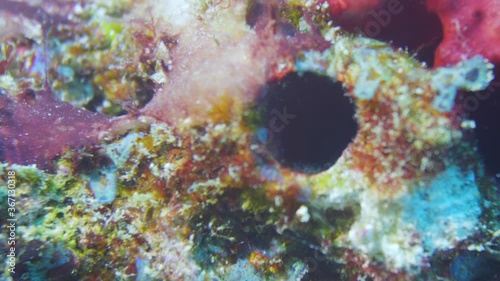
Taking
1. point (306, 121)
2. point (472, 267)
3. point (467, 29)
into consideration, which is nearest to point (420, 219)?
point (472, 267)

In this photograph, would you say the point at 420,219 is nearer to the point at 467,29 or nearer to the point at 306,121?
the point at 306,121

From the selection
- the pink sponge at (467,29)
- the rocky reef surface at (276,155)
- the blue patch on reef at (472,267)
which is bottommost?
the blue patch on reef at (472,267)

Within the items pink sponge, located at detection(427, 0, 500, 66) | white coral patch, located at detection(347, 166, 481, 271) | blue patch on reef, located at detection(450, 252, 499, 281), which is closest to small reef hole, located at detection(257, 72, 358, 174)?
white coral patch, located at detection(347, 166, 481, 271)

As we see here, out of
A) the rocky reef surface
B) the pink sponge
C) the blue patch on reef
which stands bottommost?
the blue patch on reef

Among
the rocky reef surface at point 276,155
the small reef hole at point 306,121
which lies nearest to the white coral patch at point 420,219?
the rocky reef surface at point 276,155

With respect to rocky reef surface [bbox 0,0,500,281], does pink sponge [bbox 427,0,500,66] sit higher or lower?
higher

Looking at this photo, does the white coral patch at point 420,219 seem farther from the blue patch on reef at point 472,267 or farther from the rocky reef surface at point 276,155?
the blue patch on reef at point 472,267

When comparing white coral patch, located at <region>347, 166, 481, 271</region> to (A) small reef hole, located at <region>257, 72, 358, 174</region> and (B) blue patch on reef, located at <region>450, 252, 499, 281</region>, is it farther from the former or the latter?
(A) small reef hole, located at <region>257, 72, 358, 174</region>

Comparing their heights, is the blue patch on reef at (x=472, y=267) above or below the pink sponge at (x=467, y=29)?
below
